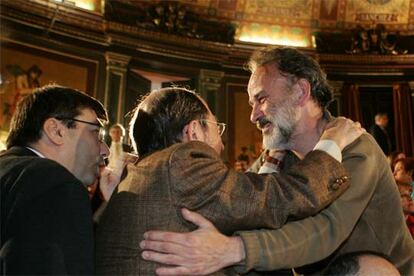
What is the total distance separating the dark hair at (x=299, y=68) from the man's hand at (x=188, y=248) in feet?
4.01

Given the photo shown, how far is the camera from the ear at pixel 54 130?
99.8 inches

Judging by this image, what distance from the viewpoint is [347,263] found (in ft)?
8.00

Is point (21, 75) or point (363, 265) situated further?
point (21, 75)

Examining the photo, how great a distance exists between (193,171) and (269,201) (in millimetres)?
327

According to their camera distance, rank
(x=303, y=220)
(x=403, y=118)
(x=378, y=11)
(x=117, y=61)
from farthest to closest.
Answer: (x=378, y=11) → (x=403, y=118) → (x=117, y=61) → (x=303, y=220)

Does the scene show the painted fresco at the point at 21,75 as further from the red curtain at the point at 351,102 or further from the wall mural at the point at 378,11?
the wall mural at the point at 378,11

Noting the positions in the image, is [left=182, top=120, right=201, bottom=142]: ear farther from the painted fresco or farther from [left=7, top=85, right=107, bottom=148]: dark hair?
the painted fresco

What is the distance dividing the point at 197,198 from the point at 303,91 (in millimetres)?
1177

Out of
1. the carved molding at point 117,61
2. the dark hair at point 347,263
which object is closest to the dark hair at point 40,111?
the dark hair at point 347,263

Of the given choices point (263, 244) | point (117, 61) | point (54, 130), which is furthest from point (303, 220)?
point (117, 61)

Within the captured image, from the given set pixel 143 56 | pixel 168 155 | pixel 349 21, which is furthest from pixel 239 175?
pixel 349 21

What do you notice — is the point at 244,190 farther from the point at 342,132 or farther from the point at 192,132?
the point at 342,132

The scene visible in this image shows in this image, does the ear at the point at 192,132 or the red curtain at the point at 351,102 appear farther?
the red curtain at the point at 351,102

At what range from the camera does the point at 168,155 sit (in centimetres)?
210
